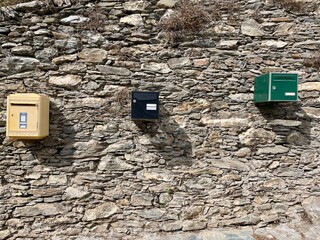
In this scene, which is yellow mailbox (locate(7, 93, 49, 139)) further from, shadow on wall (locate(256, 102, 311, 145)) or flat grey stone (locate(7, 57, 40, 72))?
shadow on wall (locate(256, 102, 311, 145))

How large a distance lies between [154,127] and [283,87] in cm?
177

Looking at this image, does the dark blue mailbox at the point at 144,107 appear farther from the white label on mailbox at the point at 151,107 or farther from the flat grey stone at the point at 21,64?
the flat grey stone at the point at 21,64

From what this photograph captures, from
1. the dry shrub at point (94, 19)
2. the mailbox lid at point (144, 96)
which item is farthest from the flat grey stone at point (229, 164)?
the dry shrub at point (94, 19)

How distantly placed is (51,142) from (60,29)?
1.53 meters

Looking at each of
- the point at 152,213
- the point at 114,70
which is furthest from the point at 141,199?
the point at 114,70

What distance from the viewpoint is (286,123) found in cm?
405

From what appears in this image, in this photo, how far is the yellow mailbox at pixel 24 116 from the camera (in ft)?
11.0

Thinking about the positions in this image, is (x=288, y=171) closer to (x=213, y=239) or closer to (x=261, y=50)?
(x=213, y=239)

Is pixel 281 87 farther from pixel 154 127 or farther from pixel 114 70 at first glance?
pixel 114 70

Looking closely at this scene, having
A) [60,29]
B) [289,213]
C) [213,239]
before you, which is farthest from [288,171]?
[60,29]

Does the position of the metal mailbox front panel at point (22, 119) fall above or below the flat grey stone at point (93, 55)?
below

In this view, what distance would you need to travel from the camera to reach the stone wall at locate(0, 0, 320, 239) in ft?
12.3

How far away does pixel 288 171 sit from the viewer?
4.04 meters

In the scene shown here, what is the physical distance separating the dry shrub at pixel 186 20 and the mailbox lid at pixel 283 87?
1.26 metres
